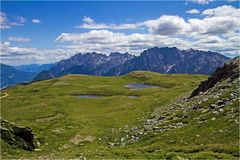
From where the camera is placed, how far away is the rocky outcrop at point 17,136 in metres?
40.9

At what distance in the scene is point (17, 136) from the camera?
43.0 metres

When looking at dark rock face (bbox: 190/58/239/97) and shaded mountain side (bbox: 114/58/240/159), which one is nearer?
shaded mountain side (bbox: 114/58/240/159)

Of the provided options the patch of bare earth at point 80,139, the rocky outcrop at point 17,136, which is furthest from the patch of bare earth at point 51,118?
the rocky outcrop at point 17,136

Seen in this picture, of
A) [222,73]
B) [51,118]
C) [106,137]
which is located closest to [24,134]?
[106,137]

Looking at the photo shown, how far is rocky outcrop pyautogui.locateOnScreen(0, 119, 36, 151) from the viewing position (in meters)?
40.9

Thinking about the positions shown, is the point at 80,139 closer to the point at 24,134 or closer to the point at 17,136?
the point at 24,134

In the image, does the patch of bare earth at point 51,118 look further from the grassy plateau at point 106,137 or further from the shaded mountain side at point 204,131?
the shaded mountain side at point 204,131

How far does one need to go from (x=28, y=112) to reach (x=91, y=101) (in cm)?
2649

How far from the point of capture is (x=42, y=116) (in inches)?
3789

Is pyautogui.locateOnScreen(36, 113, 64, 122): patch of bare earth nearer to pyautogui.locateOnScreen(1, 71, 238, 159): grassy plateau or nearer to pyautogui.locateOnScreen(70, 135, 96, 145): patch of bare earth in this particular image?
pyautogui.locateOnScreen(1, 71, 238, 159): grassy plateau

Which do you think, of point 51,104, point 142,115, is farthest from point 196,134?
point 51,104

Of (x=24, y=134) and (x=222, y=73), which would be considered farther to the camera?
(x=222, y=73)

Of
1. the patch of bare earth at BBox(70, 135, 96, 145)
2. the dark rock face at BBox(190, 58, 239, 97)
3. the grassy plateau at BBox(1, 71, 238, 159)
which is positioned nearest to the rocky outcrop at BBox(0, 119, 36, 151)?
the grassy plateau at BBox(1, 71, 238, 159)

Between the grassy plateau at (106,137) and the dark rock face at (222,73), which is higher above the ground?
the dark rock face at (222,73)
